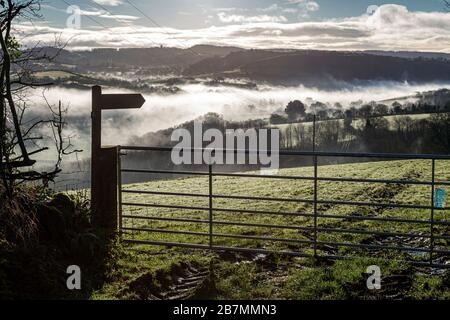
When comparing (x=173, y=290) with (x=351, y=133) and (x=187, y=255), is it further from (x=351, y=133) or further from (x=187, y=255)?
(x=351, y=133)

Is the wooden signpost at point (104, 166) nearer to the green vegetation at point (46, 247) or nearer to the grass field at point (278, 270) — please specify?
the green vegetation at point (46, 247)

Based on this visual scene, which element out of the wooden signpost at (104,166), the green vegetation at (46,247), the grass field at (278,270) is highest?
the wooden signpost at (104,166)

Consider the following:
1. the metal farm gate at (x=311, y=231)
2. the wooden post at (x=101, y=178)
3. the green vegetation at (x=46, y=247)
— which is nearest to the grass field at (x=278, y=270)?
the metal farm gate at (x=311, y=231)

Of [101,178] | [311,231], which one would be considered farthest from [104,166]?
[311,231]

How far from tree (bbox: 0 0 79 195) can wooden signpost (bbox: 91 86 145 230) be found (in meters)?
0.72

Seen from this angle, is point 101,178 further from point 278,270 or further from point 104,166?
point 278,270

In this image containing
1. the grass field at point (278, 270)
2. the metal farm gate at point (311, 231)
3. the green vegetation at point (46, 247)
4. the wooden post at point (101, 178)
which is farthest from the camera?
the wooden post at point (101, 178)

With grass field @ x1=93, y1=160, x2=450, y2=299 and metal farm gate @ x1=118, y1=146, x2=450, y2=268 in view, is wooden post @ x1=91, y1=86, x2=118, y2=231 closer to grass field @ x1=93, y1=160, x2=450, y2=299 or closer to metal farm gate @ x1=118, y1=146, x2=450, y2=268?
metal farm gate @ x1=118, y1=146, x2=450, y2=268

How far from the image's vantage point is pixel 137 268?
26.6ft

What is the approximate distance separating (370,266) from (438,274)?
1075 mm

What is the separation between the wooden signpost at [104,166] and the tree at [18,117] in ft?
2.35

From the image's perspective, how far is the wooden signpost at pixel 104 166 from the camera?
9.23m

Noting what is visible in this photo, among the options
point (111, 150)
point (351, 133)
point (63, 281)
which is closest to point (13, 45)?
point (111, 150)

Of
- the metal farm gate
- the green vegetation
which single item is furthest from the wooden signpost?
the green vegetation
